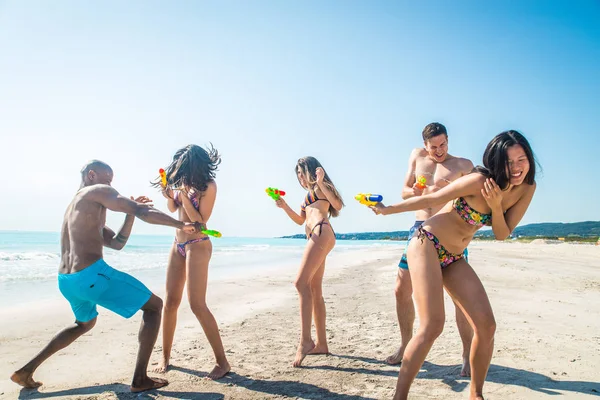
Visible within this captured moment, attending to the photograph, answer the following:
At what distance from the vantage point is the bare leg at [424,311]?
3.16 metres

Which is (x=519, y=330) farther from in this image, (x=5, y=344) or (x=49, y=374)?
(x=5, y=344)

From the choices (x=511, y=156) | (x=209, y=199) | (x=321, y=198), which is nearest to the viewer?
(x=511, y=156)

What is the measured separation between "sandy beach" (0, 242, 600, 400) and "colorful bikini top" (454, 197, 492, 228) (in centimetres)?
154

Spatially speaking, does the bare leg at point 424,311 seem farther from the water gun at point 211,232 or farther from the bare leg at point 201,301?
the bare leg at point 201,301

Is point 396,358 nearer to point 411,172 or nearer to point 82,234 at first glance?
point 411,172

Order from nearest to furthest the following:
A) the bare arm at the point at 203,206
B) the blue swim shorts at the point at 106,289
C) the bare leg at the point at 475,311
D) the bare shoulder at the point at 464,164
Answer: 1. the bare leg at the point at 475,311
2. the blue swim shorts at the point at 106,289
3. the bare arm at the point at 203,206
4. the bare shoulder at the point at 464,164

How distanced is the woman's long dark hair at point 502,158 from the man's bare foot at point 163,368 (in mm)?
3722

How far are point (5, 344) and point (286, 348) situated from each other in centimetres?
366

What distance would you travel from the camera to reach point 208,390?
4113mm

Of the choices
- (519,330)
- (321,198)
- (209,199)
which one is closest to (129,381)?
(209,199)

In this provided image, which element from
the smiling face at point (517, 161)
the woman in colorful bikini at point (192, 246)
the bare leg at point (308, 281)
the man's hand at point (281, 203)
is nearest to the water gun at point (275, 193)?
the man's hand at point (281, 203)

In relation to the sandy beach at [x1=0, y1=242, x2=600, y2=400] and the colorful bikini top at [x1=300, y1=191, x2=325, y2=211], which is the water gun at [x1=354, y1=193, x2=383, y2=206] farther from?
the colorful bikini top at [x1=300, y1=191, x2=325, y2=211]

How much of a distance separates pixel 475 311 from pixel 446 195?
34.7 inches

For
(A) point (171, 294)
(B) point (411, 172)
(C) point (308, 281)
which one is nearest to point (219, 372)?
(A) point (171, 294)
